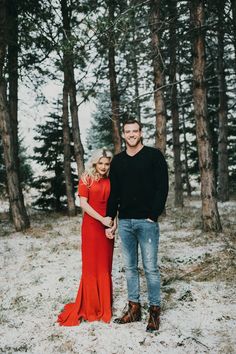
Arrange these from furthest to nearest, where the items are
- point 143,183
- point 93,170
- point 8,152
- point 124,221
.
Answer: point 8,152, point 93,170, point 124,221, point 143,183

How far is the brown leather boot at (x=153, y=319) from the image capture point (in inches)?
197

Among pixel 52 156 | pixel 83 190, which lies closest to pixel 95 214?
pixel 83 190

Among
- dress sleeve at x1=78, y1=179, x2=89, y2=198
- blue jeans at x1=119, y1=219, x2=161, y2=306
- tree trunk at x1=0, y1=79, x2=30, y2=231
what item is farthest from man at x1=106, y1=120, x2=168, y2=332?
tree trunk at x1=0, y1=79, x2=30, y2=231

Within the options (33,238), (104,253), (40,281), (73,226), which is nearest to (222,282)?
(104,253)

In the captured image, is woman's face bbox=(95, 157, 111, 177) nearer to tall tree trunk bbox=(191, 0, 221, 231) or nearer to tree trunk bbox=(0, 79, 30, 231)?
tall tree trunk bbox=(191, 0, 221, 231)

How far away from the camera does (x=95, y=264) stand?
555 centimetres

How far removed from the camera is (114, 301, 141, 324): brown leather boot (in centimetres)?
528

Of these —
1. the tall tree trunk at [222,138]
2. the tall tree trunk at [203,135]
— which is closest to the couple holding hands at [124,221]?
the tall tree trunk at [203,135]

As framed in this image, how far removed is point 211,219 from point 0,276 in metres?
5.65

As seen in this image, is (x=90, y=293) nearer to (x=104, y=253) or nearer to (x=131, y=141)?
(x=104, y=253)

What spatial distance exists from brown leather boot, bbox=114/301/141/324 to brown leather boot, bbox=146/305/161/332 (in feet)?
0.97

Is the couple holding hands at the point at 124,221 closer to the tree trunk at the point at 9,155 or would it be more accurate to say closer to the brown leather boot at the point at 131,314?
the brown leather boot at the point at 131,314

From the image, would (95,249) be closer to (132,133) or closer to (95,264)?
(95,264)

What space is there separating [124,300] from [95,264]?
0.93 m
